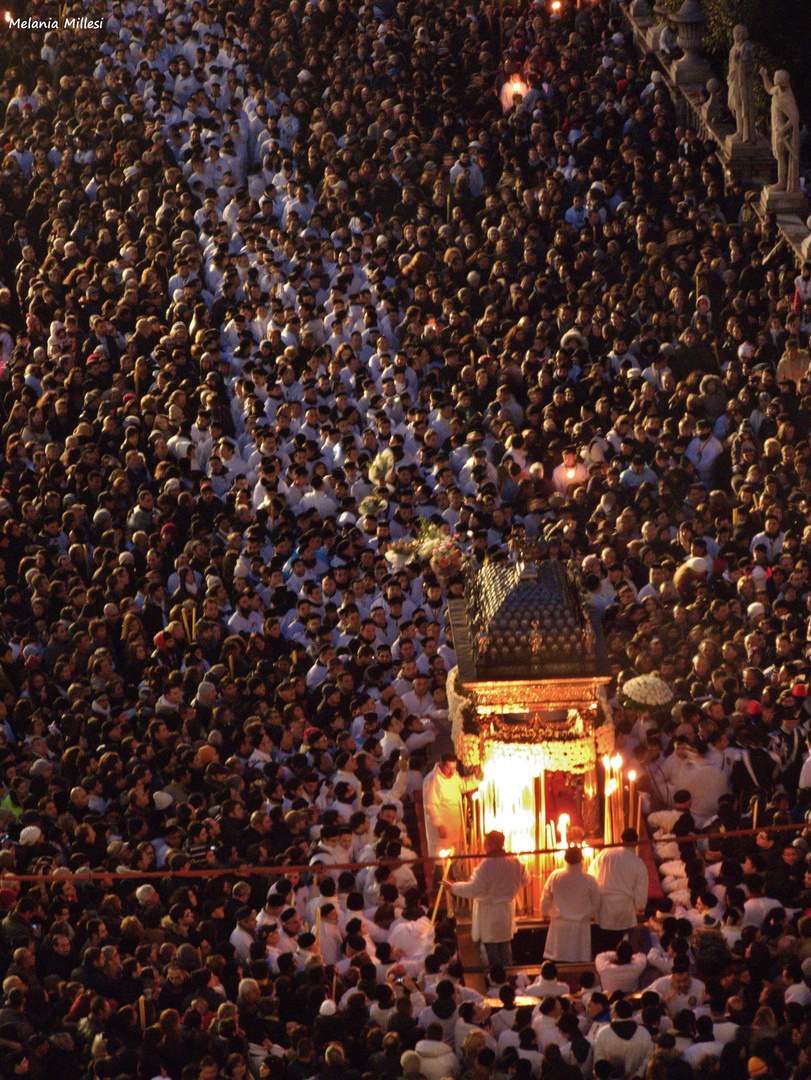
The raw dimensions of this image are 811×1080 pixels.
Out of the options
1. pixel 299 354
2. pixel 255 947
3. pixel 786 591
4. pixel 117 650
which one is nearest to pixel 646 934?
pixel 255 947

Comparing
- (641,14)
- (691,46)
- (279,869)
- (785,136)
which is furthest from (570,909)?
(641,14)

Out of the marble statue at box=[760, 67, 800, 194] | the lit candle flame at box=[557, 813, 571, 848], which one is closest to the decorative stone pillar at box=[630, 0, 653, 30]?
the marble statue at box=[760, 67, 800, 194]

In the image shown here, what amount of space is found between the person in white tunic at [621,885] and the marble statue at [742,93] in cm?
1333

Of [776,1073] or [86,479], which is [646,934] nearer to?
[776,1073]

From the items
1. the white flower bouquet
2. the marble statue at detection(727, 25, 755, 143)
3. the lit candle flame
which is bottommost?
the lit candle flame

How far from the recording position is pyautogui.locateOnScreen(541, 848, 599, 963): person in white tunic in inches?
546

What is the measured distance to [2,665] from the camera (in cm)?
1697

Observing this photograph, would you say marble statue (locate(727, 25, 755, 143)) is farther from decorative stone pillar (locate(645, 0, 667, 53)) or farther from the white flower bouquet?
the white flower bouquet

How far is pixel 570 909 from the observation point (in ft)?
45.5

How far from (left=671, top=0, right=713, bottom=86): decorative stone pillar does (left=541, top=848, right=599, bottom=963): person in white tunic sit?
1561cm

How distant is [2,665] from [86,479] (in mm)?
Result: 3308

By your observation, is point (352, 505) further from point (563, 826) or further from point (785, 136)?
point (785, 136)

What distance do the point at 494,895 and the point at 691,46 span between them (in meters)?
16.6

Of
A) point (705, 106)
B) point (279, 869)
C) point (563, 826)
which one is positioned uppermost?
point (705, 106)
